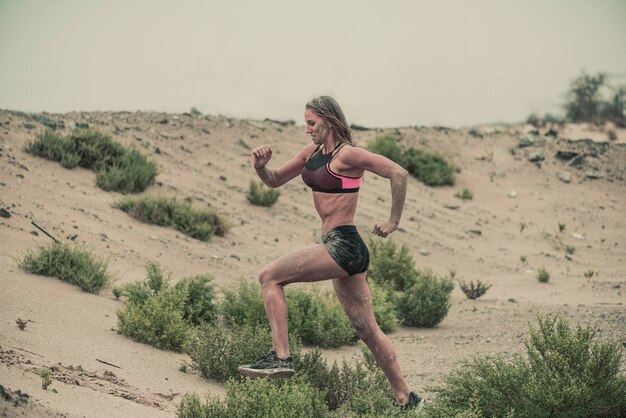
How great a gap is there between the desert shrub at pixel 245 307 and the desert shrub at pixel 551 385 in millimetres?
4462

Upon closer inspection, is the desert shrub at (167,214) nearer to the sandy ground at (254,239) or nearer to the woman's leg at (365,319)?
the sandy ground at (254,239)

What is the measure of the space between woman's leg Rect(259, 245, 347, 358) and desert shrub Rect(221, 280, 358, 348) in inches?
184

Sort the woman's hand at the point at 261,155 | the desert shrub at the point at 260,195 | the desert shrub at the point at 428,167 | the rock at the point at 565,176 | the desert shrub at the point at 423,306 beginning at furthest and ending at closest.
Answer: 1. the rock at the point at 565,176
2. the desert shrub at the point at 428,167
3. the desert shrub at the point at 260,195
4. the desert shrub at the point at 423,306
5. the woman's hand at the point at 261,155

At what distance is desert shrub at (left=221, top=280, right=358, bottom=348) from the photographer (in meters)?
11.9

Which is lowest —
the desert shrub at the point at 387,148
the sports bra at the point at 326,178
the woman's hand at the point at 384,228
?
the woman's hand at the point at 384,228

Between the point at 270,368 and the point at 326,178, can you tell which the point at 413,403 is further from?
the point at 326,178

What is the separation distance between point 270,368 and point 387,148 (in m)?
23.6

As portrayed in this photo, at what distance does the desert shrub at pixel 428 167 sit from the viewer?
100 ft

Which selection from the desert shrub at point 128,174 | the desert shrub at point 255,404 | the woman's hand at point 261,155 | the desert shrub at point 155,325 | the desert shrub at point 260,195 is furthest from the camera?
the desert shrub at point 260,195

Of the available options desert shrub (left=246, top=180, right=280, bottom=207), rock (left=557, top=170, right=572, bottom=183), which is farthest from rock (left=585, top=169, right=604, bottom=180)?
desert shrub (left=246, top=180, right=280, bottom=207)

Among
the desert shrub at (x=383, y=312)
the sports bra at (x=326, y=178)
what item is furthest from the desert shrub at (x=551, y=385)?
the desert shrub at (x=383, y=312)

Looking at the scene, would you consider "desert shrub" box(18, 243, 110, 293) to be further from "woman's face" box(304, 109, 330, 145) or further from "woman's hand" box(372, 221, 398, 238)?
"woman's hand" box(372, 221, 398, 238)

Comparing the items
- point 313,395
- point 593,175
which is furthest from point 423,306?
point 593,175

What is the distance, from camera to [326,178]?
696 centimetres
